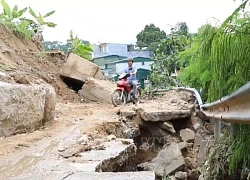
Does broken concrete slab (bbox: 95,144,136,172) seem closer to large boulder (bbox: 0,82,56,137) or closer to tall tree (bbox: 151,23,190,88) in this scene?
large boulder (bbox: 0,82,56,137)

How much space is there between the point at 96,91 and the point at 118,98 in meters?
1.30

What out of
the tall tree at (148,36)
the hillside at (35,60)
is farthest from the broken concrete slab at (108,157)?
the tall tree at (148,36)

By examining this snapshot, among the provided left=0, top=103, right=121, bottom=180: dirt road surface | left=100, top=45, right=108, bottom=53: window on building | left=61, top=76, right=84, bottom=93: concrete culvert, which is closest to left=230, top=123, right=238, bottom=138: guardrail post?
left=0, top=103, right=121, bottom=180: dirt road surface

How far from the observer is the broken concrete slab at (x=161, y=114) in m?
8.05

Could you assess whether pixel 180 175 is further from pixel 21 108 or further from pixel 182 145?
pixel 21 108

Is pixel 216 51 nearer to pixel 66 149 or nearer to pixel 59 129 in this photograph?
pixel 66 149

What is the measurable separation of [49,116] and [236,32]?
178 inches

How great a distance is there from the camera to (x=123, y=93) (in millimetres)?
11164

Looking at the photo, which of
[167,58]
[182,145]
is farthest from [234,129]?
[167,58]

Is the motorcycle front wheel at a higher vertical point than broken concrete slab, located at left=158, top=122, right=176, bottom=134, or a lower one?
higher

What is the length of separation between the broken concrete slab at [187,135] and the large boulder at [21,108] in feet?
10.0

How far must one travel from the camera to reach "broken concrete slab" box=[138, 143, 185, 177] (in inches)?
238

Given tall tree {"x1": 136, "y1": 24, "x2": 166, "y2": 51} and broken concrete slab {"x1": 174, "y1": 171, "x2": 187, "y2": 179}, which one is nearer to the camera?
broken concrete slab {"x1": 174, "y1": 171, "x2": 187, "y2": 179}

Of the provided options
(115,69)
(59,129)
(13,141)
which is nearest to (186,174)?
(59,129)
